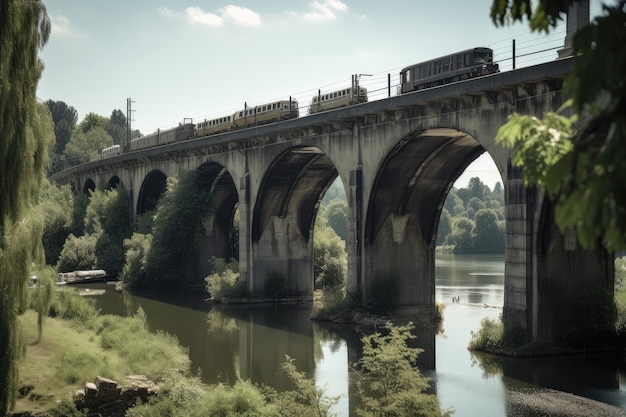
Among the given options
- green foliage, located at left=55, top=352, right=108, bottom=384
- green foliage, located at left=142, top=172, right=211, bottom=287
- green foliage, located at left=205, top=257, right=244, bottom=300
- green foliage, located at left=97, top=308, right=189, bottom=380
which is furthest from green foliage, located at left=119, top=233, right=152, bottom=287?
green foliage, located at left=55, top=352, right=108, bottom=384

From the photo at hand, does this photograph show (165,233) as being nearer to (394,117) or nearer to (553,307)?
(394,117)

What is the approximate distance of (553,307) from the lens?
81.1 feet

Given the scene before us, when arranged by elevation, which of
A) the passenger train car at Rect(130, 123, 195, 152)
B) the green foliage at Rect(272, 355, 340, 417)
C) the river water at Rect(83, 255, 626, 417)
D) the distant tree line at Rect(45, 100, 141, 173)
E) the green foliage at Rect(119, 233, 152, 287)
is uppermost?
the distant tree line at Rect(45, 100, 141, 173)

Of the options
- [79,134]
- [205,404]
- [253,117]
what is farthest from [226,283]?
[79,134]

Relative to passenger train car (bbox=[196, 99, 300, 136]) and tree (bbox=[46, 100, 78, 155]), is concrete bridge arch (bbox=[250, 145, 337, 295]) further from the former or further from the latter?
tree (bbox=[46, 100, 78, 155])

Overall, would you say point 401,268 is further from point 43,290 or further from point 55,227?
point 55,227

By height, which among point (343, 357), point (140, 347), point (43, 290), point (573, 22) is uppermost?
point (573, 22)

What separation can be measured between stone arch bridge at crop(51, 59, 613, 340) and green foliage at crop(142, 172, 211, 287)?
5.93 feet

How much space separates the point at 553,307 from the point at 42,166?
17.2 m

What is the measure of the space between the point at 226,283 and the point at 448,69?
20.1m

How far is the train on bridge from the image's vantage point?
2872 centimetres

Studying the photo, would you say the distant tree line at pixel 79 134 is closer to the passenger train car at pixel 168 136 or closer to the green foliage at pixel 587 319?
the passenger train car at pixel 168 136

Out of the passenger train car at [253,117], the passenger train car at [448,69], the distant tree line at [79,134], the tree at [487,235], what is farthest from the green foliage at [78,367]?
the distant tree line at [79,134]

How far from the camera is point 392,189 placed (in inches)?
1326
